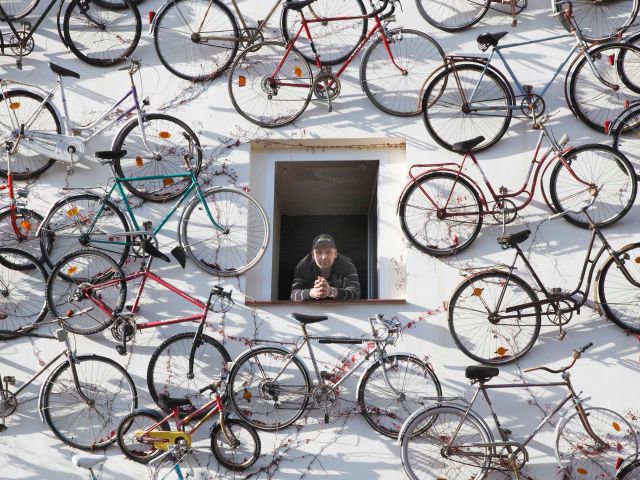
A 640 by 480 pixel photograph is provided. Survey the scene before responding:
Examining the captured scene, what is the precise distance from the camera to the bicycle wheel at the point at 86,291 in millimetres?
9859

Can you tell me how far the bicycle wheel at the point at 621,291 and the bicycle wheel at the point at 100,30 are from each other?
14.9 feet

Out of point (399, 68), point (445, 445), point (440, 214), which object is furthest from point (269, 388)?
point (399, 68)

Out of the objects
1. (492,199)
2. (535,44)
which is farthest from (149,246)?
(535,44)

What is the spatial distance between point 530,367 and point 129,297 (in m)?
3.25

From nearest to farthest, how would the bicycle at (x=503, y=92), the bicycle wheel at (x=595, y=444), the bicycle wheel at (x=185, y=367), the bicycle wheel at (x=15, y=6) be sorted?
1. the bicycle wheel at (x=595, y=444)
2. the bicycle wheel at (x=185, y=367)
3. the bicycle at (x=503, y=92)
4. the bicycle wheel at (x=15, y=6)

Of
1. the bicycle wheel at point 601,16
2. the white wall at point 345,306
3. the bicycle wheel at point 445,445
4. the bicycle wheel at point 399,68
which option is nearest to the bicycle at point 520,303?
the white wall at point 345,306

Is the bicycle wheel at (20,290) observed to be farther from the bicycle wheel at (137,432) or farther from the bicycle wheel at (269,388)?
the bicycle wheel at (269,388)

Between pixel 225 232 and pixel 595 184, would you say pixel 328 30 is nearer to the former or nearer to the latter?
pixel 225 232

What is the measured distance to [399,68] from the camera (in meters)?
10.6

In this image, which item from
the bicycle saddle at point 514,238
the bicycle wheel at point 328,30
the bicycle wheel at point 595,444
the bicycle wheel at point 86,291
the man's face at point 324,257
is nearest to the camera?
the bicycle wheel at point 595,444

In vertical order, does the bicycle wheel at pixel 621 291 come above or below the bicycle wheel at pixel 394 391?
above

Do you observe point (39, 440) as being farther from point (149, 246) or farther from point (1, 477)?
point (149, 246)

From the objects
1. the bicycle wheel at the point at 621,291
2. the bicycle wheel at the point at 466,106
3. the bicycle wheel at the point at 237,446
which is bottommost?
the bicycle wheel at the point at 237,446

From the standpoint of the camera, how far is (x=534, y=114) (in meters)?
10.2
